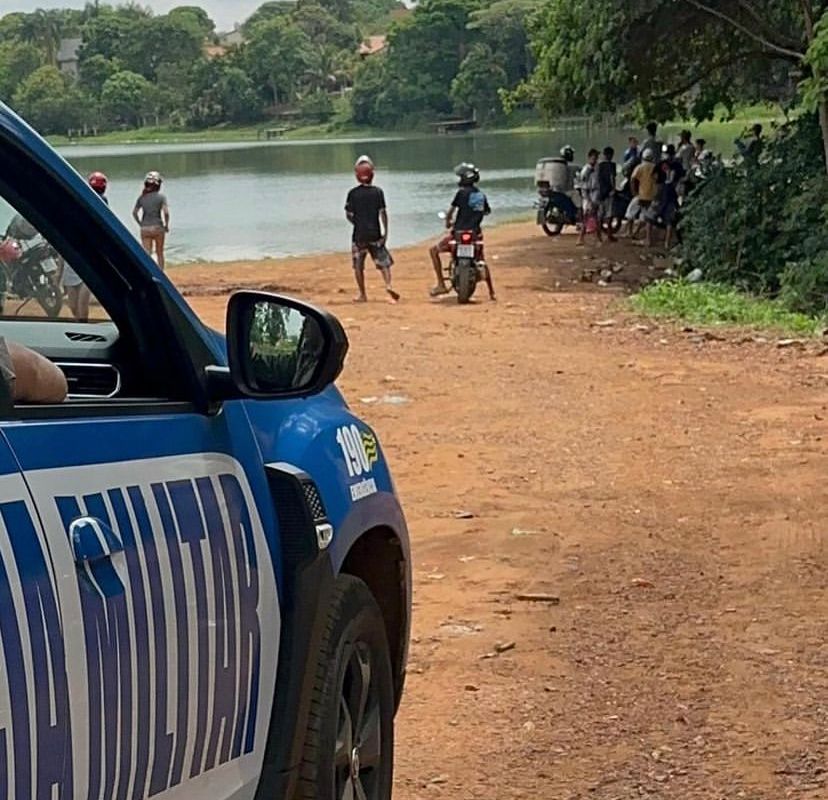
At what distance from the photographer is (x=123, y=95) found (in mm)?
10305

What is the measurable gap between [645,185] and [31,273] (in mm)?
21348

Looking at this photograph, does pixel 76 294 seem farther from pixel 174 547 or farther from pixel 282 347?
pixel 174 547

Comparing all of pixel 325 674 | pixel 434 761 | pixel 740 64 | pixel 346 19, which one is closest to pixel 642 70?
pixel 740 64

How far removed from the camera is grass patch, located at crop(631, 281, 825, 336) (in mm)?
14406

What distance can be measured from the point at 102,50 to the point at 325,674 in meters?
5.70

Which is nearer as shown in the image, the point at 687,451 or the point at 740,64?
the point at 687,451

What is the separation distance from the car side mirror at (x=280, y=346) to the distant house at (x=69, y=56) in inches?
157

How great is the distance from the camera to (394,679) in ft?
12.8

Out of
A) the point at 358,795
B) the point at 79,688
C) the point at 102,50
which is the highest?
the point at 102,50

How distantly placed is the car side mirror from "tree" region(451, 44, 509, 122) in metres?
65.1

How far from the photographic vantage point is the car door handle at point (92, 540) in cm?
227

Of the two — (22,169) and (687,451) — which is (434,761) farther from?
(687,451)

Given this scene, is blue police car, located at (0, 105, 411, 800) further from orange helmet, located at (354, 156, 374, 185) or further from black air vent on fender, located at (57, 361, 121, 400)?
orange helmet, located at (354, 156, 374, 185)

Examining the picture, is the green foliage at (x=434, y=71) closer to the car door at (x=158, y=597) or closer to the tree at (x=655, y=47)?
the tree at (x=655, y=47)
